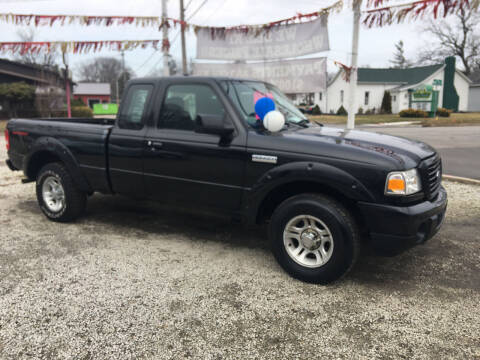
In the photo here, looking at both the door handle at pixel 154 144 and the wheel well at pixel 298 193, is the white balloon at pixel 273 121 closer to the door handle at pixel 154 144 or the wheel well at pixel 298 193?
the wheel well at pixel 298 193

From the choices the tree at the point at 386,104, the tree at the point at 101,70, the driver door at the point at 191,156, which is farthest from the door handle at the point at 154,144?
the tree at the point at 101,70

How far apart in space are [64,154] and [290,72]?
6122 mm

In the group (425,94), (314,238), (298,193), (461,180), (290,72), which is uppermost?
(425,94)

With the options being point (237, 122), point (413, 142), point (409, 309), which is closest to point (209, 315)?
point (409, 309)

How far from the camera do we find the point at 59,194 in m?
5.32

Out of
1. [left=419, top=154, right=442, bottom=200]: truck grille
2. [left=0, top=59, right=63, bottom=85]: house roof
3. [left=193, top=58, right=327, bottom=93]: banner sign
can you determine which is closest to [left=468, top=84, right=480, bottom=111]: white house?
[left=0, top=59, right=63, bottom=85]: house roof

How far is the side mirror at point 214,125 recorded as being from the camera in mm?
3801

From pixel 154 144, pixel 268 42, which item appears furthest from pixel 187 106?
pixel 268 42

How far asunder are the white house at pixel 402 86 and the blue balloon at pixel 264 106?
42276 mm

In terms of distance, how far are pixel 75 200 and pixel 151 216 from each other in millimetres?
1055

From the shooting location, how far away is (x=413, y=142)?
13.5ft

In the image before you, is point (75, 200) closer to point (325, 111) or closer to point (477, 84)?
point (325, 111)

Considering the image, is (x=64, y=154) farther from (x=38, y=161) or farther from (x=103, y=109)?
(x=103, y=109)

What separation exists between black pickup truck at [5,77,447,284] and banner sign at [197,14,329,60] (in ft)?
15.9
